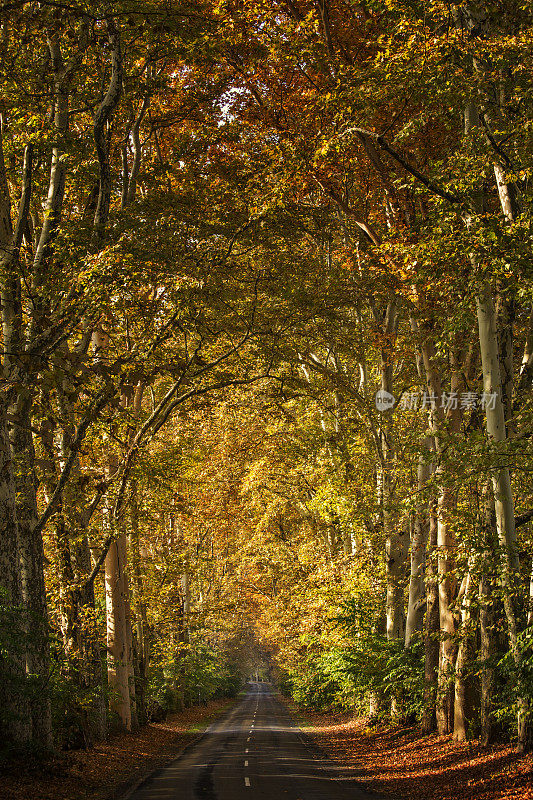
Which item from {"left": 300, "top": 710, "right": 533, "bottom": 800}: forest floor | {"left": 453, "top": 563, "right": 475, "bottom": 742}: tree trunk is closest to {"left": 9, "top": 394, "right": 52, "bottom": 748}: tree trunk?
{"left": 300, "top": 710, "right": 533, "bottom": 800}: forest floor

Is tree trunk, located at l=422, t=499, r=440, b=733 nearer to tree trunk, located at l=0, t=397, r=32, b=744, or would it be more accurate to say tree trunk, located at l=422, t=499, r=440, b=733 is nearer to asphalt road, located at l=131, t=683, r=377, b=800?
asphalt road, located at l=131, t=683, r=377, b=800

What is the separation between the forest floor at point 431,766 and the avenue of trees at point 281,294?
55 cm

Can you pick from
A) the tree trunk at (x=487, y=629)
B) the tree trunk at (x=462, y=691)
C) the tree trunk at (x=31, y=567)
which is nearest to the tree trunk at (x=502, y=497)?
the tree trunk at (x=487, y=629)

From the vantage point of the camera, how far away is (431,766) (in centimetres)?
1310

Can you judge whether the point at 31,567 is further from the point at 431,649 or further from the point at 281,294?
the point at 431,649

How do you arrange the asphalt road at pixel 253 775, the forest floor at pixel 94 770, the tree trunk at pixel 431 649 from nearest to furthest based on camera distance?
the forest floor at pixel 94 770, the asphalt road at pixel 253 775, the tree trunk at pixel 431 649

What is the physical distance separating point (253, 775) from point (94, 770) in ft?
11.5

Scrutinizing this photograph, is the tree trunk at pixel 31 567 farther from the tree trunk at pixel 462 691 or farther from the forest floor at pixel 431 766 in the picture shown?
the tree trunk at pixel 462 691

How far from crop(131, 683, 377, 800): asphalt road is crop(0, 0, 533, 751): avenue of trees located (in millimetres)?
2303

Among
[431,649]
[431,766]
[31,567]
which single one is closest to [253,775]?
[431,766]

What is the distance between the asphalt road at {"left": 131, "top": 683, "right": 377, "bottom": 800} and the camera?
11883mm

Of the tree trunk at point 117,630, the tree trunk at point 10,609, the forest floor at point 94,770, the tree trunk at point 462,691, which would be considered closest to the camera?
the tree trunk at point 10,609

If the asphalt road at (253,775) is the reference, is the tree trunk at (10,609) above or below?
Answer: above

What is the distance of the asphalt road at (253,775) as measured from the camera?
1188 centimetres
